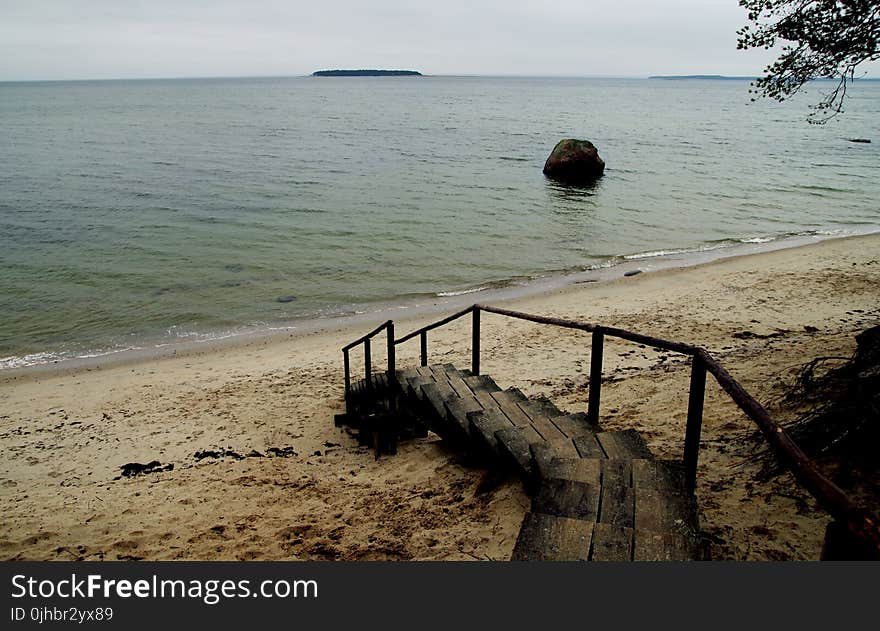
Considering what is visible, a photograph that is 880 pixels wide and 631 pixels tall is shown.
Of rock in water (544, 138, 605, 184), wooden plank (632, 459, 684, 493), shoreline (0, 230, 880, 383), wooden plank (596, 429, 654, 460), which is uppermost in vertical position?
rock in water (544, 138, 605, 184)

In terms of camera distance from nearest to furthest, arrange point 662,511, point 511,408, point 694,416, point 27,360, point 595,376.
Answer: point 662,511
point 694,416
point 595,376
point 511,408
point 27,360

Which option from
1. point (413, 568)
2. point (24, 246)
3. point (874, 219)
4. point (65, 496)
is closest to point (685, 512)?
point (413, 568)

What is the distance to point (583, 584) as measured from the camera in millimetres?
2410

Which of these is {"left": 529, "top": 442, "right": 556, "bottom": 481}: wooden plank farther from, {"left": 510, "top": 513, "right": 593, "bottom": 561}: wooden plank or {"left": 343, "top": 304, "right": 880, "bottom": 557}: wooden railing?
{"left": 343, "top": 304, "right": 880, "bottom": 557}: wooden railing

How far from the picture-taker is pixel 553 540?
3287mm

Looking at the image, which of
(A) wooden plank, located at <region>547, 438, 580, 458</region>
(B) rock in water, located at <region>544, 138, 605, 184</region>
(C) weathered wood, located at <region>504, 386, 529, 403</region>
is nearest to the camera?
(A) wooden plank, located at <region>547, 438, 580, 458</region>

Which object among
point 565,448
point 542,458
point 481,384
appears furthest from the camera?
point 481,384

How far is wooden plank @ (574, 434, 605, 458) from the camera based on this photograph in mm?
4461

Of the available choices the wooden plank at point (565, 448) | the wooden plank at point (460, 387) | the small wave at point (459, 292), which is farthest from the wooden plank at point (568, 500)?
the small wave at point (459, 292)

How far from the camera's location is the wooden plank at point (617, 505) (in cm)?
344

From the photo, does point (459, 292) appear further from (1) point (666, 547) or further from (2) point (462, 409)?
(1) point (666, 547)

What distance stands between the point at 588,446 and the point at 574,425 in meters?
0.54

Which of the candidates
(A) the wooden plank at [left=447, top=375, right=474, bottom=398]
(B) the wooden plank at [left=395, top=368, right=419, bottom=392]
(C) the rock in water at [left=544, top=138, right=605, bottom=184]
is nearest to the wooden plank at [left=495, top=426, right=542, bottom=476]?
(A) the wooden plank at [left=447, top=375, right=474, bottom=398]

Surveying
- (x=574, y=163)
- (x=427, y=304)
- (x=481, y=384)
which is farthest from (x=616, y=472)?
(x=574, y=163)
